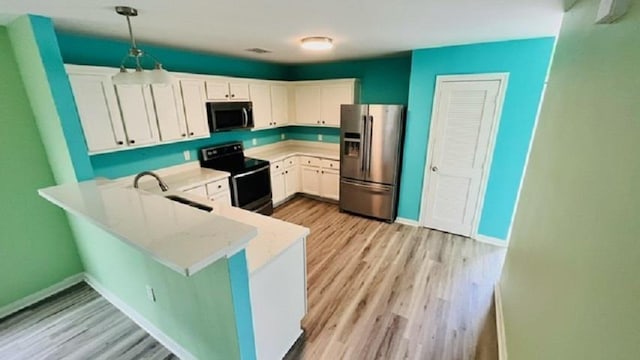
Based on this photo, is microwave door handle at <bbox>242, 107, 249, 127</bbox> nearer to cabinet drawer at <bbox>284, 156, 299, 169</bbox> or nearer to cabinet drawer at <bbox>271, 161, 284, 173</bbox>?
cabinet drawer at <bbox>271, 161, 284, 173</bbox>

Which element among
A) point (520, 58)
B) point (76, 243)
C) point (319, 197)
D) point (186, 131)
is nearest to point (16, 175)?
point (76, 243)

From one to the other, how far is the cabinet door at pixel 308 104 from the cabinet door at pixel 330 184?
0.96 m

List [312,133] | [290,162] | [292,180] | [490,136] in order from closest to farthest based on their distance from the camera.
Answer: [490,136] < [290,162] < [292,180] < [312,133]

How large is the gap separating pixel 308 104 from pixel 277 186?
1.60 metres

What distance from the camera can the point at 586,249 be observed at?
0.91 m

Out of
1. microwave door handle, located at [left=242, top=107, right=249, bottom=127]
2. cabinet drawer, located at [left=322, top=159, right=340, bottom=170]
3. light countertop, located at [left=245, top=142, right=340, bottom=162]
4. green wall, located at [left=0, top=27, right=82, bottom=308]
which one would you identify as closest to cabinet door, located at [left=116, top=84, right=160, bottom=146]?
green wall, located at [left=0, top=27, right=82, bottom=308]

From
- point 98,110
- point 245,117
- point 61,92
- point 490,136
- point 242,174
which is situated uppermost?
point 61,92

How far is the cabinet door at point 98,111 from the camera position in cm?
231

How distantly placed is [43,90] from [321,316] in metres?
2.89

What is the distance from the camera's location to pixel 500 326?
209 cm

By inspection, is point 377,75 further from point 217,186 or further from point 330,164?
point 217,186

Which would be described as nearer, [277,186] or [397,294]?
[397,294]

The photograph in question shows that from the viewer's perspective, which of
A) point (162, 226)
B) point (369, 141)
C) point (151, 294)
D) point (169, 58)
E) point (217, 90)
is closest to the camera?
point (162, 226)

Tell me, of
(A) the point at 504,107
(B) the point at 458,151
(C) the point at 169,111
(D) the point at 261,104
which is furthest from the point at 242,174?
(A) the point at 504,107
